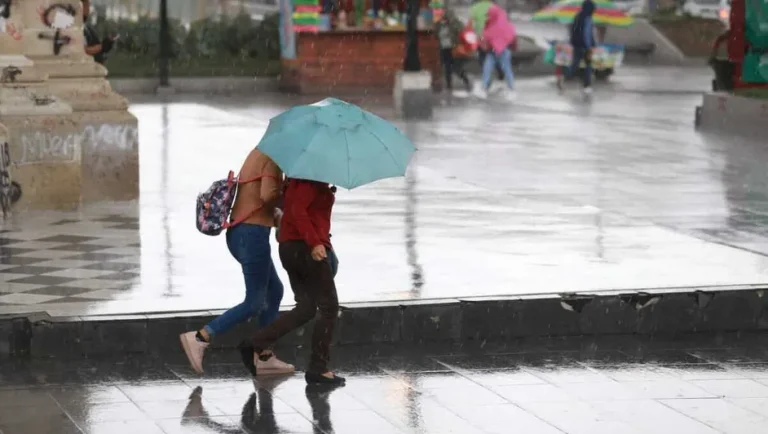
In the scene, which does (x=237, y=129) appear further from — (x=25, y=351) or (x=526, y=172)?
(x=25, y=351)

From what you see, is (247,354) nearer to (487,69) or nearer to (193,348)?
(193,348)

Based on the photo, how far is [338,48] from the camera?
34.2 metres

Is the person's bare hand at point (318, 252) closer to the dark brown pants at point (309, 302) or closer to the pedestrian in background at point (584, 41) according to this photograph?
the dark brown pants at point (309, 302)

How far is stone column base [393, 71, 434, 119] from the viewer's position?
26266mm

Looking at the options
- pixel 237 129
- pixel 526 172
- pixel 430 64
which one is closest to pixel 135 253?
pixel 526 172

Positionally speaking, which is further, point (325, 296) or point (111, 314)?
point (111, 314)

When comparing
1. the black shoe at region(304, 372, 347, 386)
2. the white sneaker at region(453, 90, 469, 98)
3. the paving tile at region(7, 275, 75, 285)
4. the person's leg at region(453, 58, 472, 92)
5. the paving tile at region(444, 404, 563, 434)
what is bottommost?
the white sneaker at region(453, 90, 469, 98)

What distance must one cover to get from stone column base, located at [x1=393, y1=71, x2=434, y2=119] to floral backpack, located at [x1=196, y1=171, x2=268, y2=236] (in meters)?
17.8

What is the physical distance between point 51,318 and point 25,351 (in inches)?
8.7

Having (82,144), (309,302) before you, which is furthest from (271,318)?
(82,144)

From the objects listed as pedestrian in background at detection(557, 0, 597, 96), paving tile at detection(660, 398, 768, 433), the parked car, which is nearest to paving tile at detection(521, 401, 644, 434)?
paving tile at detection(660, 398, 768, 433)

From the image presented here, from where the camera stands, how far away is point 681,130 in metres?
24.0

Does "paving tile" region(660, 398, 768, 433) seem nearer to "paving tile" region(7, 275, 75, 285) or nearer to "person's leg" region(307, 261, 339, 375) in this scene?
"person's leg" region(307, 261, 339, 375)

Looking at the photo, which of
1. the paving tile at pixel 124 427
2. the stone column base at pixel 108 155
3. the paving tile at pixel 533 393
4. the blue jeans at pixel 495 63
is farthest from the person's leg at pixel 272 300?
the blue jeans at pixel 495 63
